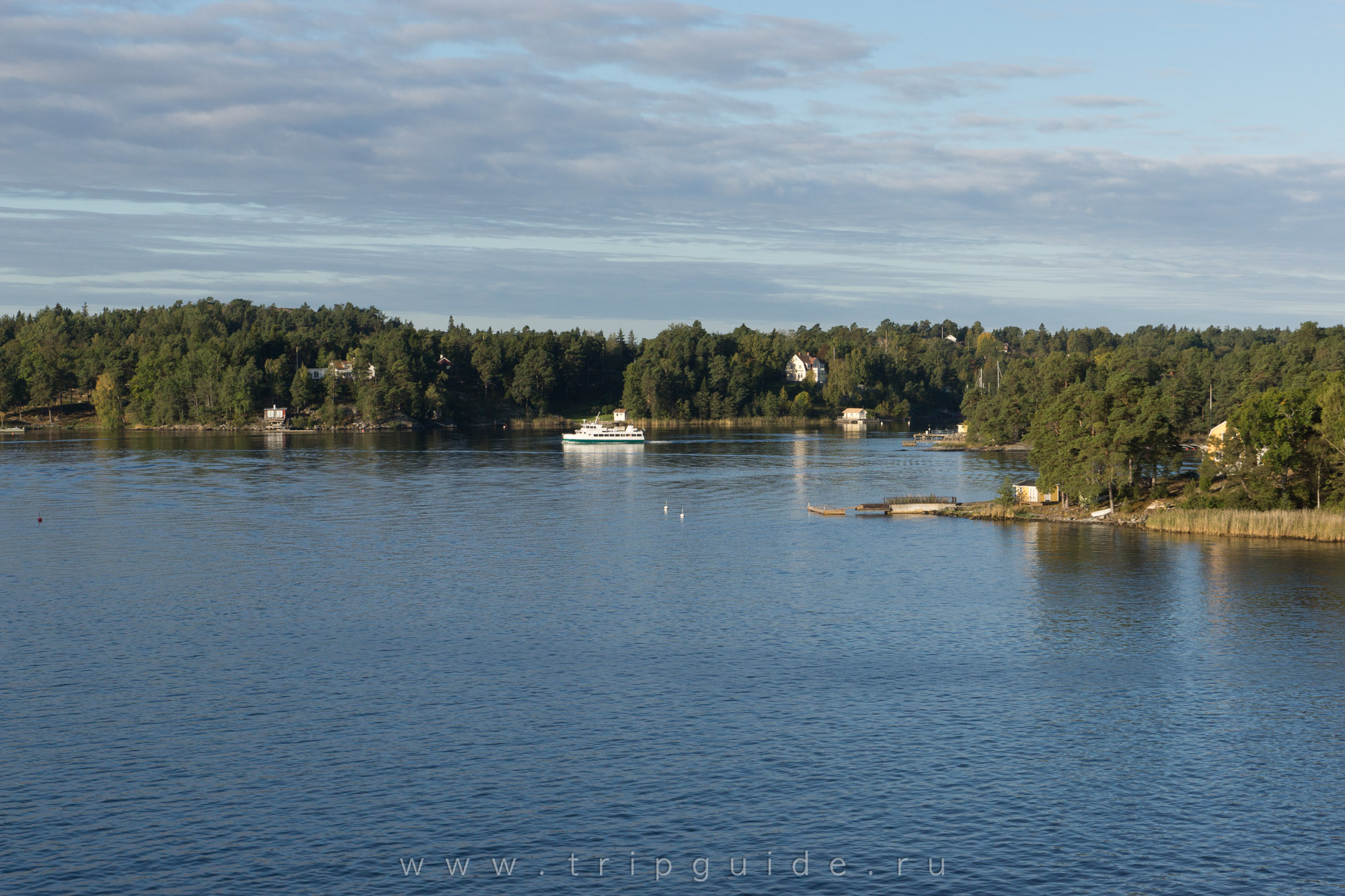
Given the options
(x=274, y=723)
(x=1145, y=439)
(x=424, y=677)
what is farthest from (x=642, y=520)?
(x=274, y=723)

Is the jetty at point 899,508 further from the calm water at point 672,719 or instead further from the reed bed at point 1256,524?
the calm water at point 672,719

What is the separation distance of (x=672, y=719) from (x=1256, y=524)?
8595 centimetres

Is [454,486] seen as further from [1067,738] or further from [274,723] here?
[1067,738]

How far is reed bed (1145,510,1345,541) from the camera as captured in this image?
113 m

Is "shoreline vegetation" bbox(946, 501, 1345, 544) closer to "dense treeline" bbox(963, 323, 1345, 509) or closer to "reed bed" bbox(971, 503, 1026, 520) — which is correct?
"reed bed" bbox(971, 503, 1026, 520)

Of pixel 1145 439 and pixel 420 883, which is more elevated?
Result: pixel 1145 439

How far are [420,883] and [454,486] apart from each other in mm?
136551

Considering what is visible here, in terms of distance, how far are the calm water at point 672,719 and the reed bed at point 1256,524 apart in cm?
535

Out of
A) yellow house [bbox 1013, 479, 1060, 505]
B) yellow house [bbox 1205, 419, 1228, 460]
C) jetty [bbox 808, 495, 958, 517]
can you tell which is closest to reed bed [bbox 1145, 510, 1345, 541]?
yellow house [bbox 1205, 419, 1228, 460]

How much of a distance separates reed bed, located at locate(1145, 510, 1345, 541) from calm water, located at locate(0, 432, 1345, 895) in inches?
210

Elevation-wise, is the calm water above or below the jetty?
below

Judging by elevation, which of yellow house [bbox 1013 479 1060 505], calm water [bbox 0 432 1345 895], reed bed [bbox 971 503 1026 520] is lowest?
calm water [bbox 0 432 1345 895]

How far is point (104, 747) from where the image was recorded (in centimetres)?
5356

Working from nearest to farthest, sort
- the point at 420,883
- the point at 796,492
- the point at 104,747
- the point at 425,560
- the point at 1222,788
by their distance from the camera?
the point at 420,883 → the point at 1222,788 → the point at 104,747 → the point at 425,560 → the point at 796,492
